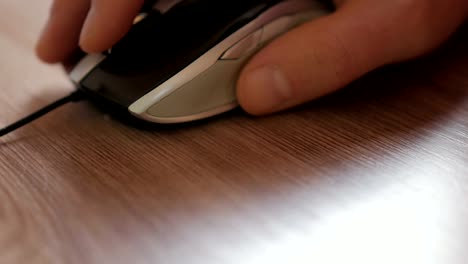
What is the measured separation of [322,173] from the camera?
40 cm

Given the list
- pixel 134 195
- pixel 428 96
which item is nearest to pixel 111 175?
pixel 134 195

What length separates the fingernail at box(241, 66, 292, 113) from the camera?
18.0 inches

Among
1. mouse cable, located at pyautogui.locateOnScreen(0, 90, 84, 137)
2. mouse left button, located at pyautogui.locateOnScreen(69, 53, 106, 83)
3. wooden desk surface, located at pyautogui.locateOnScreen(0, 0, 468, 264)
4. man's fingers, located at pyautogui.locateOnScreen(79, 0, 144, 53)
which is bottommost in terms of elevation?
wooden desk surface, located at pyautogui.locateOnScreen(0, 0, 468, 264)

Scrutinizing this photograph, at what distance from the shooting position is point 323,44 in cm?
46

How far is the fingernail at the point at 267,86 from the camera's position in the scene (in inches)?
18.0

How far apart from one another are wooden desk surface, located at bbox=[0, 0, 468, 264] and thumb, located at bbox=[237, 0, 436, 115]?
0.07 ft

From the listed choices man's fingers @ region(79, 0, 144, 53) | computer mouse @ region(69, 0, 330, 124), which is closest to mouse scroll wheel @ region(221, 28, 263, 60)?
computer mouse @ region(69, 0, 330, 124)

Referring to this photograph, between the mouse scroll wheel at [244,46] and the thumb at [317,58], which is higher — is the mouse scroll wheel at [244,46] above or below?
above

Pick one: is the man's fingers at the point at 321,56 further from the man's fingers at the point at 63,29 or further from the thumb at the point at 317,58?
the man's fingers at the point at 63,29

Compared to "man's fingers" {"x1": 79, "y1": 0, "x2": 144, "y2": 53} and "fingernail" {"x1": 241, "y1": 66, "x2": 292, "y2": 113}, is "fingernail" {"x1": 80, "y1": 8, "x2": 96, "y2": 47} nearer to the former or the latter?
"man's fingers" {"x1": 79, "y1": 0, "x2": 144, "y2": 53}

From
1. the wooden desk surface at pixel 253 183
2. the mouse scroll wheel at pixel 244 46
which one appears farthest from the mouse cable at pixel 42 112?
the mouse scroll wheel at pixel 244 46

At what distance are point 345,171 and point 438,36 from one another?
0.69 feet

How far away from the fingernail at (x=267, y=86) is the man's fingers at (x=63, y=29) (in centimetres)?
20

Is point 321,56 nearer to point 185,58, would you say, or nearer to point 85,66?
point 185,58
